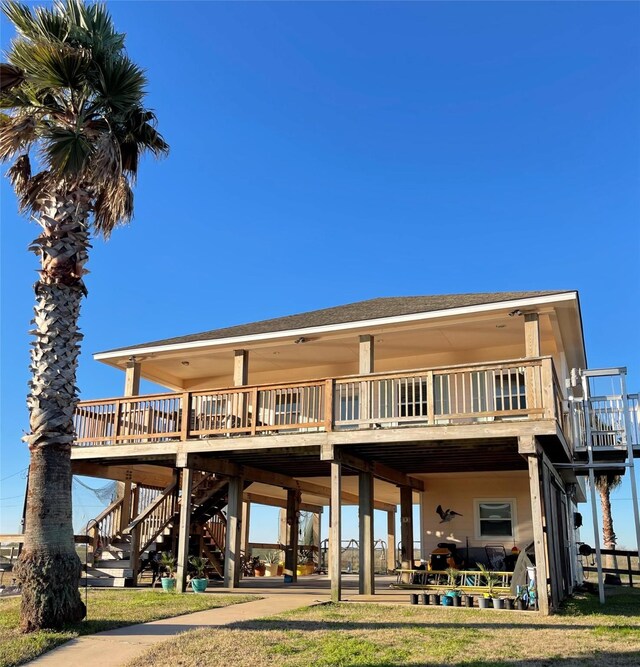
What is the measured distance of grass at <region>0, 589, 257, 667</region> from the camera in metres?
7.54

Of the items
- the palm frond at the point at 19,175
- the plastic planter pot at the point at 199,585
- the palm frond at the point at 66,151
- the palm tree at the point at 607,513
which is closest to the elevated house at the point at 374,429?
the plastic planter pot at the point at 199,585

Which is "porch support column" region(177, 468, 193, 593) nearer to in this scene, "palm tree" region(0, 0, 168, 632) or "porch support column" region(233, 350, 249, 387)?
"porch support column" region(233, 350, 249, 387)

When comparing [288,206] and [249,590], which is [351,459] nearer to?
[249,590]

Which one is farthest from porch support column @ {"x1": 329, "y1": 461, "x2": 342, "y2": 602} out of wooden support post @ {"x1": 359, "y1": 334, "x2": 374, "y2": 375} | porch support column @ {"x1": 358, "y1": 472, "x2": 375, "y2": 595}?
wooden support post @ {"x1": 359, "y1": 334, "x2": 374, "y2": 375}

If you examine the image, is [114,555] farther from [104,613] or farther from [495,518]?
[495,518]

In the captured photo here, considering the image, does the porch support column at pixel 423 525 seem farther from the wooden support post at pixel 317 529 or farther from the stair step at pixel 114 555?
the wooden support post at pixel 317 529

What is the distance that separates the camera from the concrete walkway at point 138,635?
711 cm

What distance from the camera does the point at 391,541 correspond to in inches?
1007

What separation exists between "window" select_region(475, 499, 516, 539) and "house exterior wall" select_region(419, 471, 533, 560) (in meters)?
0.08

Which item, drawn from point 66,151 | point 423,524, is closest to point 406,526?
point 423,524

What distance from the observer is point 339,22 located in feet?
58.5

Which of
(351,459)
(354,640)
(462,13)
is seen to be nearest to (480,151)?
(462,13)

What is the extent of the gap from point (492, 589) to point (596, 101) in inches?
643

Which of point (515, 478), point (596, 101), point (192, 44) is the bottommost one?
point (515, 478)
